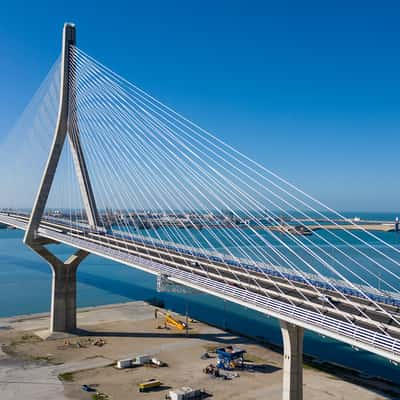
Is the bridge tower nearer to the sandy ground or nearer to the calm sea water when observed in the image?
the sandy ground

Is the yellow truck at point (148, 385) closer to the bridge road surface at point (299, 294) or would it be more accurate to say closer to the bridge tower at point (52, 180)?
the bridge road surface at point (299, 294)

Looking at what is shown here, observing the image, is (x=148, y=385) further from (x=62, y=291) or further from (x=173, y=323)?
(x=62, y=291)

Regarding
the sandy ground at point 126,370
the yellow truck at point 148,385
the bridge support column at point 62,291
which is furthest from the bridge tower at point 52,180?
the yellow truck at point 148,385

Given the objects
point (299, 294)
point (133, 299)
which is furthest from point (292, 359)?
point (133, 299)

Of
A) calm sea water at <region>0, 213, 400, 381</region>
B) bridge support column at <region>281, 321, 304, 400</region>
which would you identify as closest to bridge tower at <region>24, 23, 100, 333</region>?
calm sea water at <region>0, 213, 400, 381</region>

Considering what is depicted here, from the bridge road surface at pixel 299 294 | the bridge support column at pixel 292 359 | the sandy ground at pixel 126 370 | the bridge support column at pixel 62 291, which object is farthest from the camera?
the bridge support column at pixel 62 291

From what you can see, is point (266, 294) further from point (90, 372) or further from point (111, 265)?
point (111, 265)

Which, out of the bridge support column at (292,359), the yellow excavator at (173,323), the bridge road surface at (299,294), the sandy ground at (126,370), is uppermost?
the bridge road surface at (299,294)
